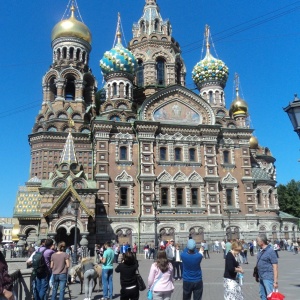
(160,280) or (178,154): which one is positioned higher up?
(178,154)

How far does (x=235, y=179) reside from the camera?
98.7 ft

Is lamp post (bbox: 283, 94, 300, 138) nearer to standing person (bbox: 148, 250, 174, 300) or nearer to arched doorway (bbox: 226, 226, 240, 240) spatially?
standing person (bbox: 148, 250, 174, 300)

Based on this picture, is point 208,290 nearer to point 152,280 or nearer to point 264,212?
point 152,280

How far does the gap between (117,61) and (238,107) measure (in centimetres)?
1131

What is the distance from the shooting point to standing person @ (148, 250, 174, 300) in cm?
610

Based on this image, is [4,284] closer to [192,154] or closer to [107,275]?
[107,275]

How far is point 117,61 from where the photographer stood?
104 feet

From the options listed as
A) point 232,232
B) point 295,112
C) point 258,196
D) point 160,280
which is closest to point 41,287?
point 160,280

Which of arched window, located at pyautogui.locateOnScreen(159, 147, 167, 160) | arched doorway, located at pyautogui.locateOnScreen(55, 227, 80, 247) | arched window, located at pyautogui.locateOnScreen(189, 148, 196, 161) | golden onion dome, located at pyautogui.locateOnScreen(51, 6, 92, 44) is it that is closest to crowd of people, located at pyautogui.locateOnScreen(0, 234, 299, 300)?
arched doorway, located at pyautogui.locateOnScreen(55, 227, 80, 247)

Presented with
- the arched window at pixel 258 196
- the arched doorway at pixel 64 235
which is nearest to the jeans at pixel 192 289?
the arched doorway at pixel 64 235

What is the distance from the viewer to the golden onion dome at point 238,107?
3350 cm

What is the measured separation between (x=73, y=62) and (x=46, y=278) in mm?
28748

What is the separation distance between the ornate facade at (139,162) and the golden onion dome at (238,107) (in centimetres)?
21

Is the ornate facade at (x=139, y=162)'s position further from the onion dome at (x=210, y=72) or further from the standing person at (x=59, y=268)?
the standing person at (x=59, y=268)
